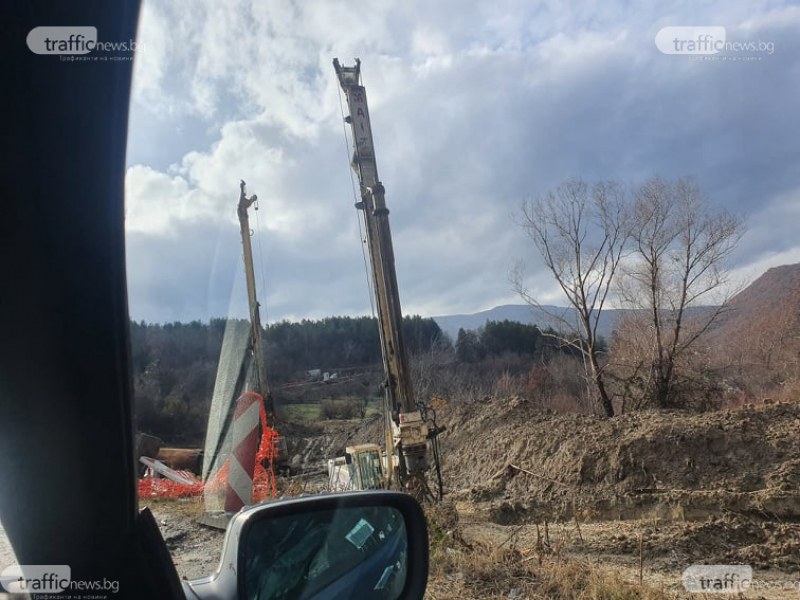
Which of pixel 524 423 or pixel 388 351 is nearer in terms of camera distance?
pixel 388 351

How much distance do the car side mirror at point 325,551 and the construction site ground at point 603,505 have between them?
2776 millimetres

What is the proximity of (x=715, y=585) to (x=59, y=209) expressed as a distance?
25.8ft

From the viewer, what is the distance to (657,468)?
11.7 metres

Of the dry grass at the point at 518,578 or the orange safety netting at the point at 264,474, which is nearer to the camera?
the dry grass at the point at 518,578

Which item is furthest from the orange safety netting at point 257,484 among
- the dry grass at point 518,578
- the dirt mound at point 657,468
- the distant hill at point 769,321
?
the distant hill at point 769,321

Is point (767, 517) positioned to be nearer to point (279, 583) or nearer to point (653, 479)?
point (653, 479)

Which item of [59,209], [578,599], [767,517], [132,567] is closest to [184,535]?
[578,599]

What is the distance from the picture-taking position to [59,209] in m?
1.18

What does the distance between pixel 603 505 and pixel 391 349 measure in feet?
17.0

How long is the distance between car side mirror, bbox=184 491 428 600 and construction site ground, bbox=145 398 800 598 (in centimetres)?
278

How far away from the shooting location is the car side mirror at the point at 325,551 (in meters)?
1.63
